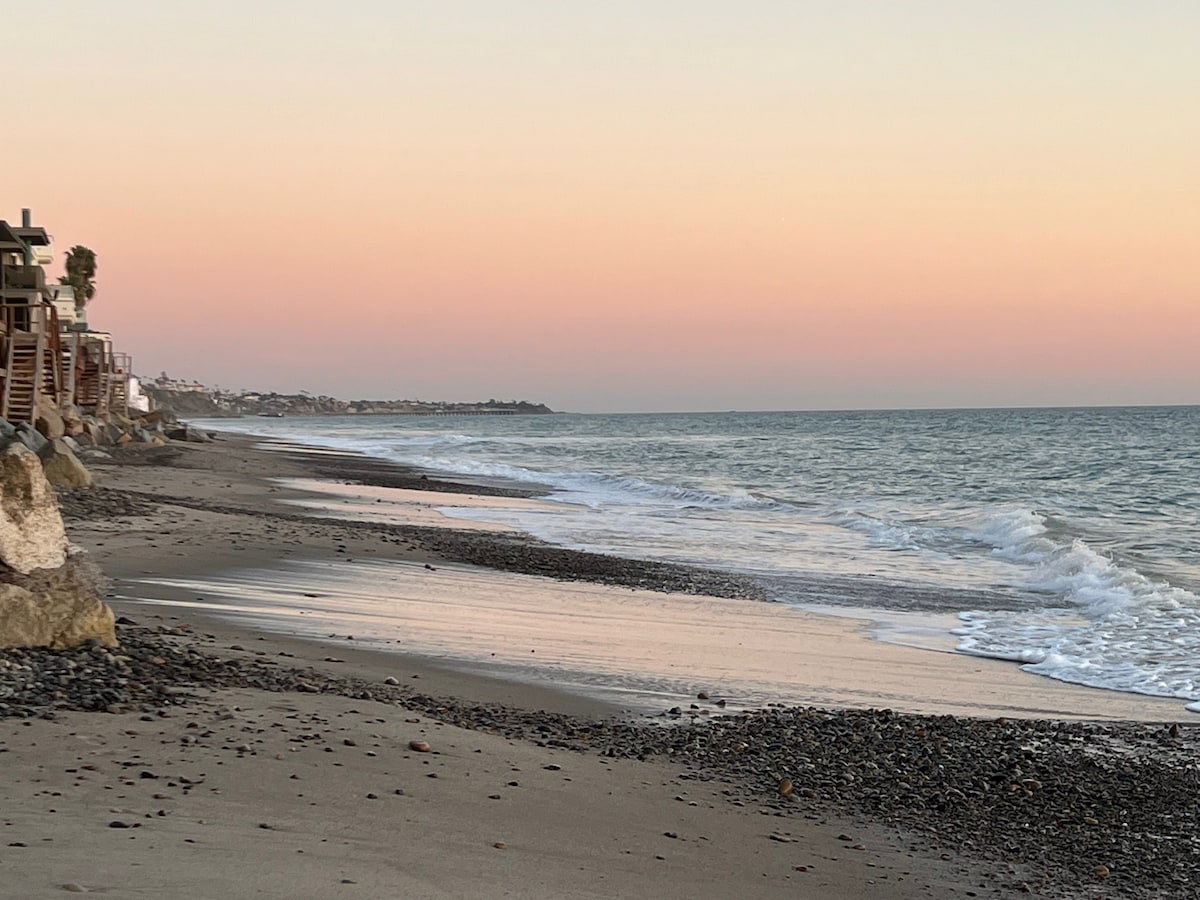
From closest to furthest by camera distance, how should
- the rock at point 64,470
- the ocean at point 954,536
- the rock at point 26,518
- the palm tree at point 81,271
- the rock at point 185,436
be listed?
the rock at point 26,518 < the ocean at point 954,536 < the rock at point 64,470 < the rock at point 185,436 < the palm tree at point 81,271

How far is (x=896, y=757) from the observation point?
7551 mm

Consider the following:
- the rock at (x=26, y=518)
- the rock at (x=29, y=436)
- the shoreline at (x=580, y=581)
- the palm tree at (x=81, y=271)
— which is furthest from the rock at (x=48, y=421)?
the palm tree at (x=81, y=271)

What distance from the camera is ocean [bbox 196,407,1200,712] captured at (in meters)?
13.1

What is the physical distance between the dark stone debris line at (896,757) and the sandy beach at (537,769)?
0.09 ft

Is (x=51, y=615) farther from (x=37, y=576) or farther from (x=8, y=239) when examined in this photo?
(x=8, y=239)

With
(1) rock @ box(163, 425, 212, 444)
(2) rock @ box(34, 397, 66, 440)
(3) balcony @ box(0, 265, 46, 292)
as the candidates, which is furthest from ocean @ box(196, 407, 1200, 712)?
(3) balcony @ box(0, 265, 46, 292)

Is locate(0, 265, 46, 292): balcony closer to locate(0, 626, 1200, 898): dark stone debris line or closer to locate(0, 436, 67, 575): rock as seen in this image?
locate(0, 436, 67, 575): rock

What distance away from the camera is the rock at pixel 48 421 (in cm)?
3347

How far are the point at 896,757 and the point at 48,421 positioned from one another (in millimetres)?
31499

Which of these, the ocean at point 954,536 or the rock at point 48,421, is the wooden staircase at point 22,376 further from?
the ocean at point 954,536

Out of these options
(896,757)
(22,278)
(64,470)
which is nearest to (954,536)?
(64,470)

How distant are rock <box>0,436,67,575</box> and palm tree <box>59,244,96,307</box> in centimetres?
7265

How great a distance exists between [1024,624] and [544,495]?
21.4m

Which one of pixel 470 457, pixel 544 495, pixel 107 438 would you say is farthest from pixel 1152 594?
pixel 470 457
